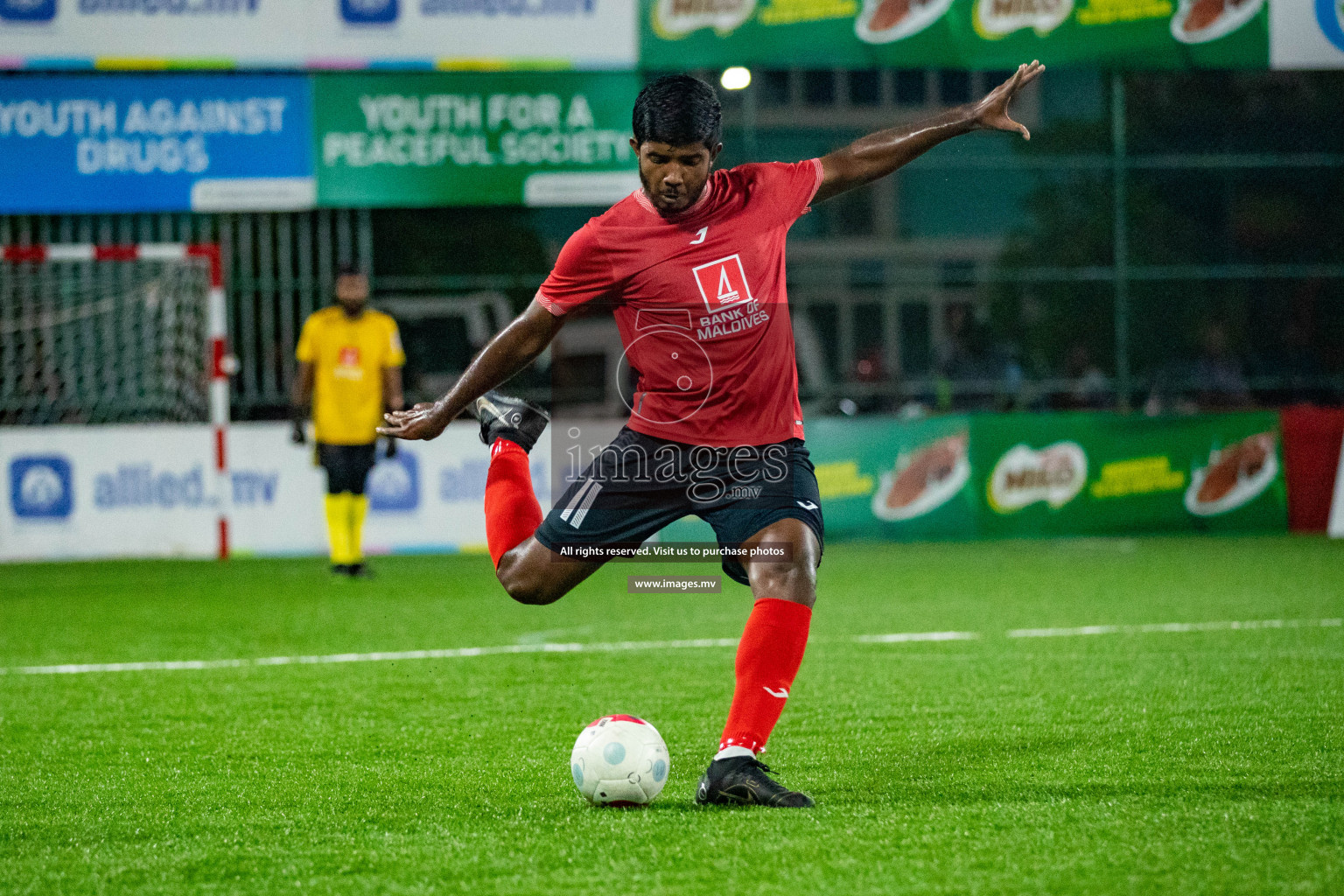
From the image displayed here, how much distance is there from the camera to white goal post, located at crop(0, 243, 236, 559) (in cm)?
1289

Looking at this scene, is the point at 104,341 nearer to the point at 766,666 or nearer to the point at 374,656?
the point at 374,656

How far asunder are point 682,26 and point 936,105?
7586 mm

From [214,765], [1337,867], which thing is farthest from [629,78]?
[1337,867]

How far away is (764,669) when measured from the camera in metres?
4.20

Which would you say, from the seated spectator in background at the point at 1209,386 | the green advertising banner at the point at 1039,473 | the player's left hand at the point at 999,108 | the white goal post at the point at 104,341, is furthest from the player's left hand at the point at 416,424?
the seated spectator in background at the point at 1209,386

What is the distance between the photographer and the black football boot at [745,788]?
13.3ft

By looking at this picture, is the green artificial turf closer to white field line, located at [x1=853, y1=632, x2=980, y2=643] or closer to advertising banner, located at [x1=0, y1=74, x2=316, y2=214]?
white field line, located at [x1=853, y1=632, x2=980, y2=643]

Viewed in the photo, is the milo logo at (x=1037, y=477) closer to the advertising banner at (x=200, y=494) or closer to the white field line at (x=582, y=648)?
the advertising banner at (x=200, y=494)

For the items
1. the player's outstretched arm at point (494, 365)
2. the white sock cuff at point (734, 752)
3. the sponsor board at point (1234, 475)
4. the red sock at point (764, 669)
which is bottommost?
the sponsor board at point (1234, 475)

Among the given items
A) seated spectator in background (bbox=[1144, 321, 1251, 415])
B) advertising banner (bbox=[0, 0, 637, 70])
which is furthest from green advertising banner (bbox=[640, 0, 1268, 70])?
seated spectator in background (bbox=[1144, 321, 1251, 415])

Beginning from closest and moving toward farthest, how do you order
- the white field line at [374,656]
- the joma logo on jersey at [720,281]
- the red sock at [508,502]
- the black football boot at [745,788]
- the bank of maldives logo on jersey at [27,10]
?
the black football boot at [745,788], the joma logo on jersey at [720,281], the red sock at [508,502], the white field line at [374,656], the bank of maldives logo on jersey at [27,10]

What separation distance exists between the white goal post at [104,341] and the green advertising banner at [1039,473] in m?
5.53

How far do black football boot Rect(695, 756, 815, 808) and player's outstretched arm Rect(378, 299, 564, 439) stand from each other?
4.20ft

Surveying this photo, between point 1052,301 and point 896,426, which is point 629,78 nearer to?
point 896,426
